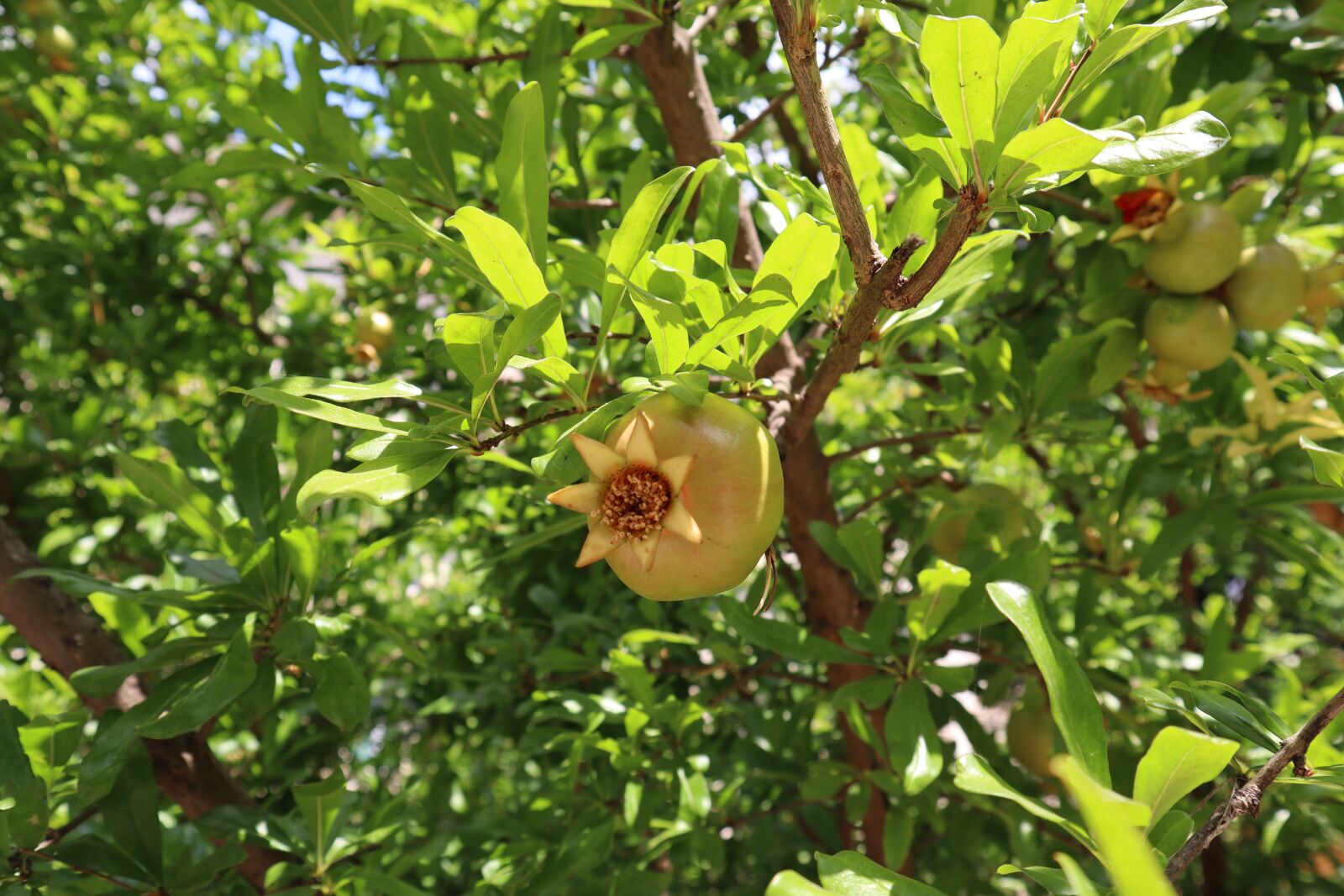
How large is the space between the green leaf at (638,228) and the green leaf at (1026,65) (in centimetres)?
18

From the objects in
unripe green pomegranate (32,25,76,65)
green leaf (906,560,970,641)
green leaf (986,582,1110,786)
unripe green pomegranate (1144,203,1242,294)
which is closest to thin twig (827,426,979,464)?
green leaf (906,560,970,641)

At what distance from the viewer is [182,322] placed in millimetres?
1727

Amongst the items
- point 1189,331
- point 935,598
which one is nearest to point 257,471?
point 935,598

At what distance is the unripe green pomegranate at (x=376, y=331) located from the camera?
1.45 m

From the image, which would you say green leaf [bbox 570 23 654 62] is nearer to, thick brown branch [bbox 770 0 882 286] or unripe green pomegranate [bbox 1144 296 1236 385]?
thick brown branch [bbox 770 0 882 286]

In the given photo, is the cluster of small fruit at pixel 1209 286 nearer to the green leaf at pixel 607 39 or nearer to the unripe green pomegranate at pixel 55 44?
the green leaf at pixel 607 39

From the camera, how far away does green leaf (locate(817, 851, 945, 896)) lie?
50 cm

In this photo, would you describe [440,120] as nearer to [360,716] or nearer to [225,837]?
[360,716]

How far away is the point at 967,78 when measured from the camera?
0.50 m

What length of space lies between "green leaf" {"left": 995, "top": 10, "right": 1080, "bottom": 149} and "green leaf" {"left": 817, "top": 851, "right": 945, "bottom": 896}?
41 cm

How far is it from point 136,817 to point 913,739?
709mm

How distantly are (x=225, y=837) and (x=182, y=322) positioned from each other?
114 centimetres

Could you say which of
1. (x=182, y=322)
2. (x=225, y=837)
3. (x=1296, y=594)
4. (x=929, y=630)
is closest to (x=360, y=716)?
(x=225, y=837)

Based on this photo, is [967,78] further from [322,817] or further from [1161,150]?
[322,817]
